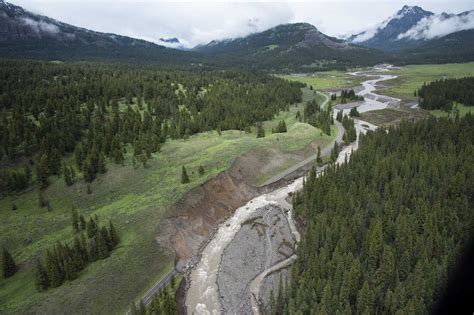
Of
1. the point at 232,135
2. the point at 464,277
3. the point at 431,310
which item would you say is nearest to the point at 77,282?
the point at 431,310

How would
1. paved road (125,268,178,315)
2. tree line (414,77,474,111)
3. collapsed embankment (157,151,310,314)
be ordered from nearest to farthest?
paved road (125,268,178,315) < collapsed embankment (157,151,310,314) < tree line (414,77,474,111)

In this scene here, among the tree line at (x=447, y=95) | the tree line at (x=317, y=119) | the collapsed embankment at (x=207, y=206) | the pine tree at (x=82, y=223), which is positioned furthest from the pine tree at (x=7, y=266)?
the tree line at (x=447, y=95)

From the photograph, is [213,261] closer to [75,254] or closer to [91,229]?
[75,254]

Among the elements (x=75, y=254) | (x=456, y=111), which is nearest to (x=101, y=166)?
(x=75, y=254)

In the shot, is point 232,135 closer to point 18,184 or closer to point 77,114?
point 77,114

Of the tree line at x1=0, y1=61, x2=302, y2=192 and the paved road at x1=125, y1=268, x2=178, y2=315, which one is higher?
the tree line at x1=0, y1=61, x2=302, y2=192

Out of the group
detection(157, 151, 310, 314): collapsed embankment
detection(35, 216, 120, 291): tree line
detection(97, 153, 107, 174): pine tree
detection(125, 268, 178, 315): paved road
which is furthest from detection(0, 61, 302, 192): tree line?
detection(125, 268, 178, 315): paved road

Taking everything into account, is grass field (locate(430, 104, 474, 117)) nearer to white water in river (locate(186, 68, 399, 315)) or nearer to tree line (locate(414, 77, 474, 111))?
tree line (locate(414, 77, 474, 111))
